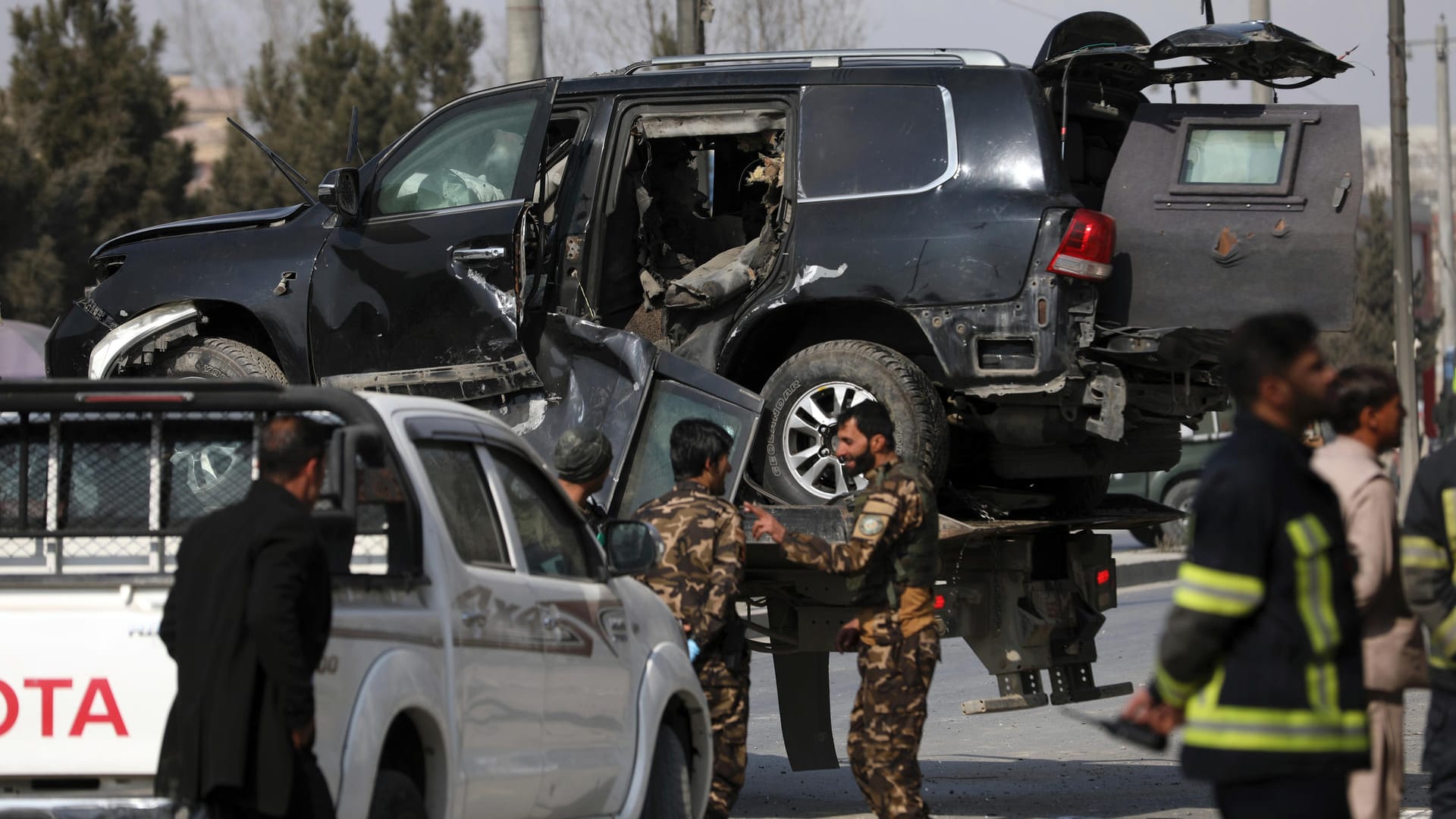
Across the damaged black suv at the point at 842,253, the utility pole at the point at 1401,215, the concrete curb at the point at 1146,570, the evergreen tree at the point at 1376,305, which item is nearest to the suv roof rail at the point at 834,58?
the damaged black suv at the point at 842,253

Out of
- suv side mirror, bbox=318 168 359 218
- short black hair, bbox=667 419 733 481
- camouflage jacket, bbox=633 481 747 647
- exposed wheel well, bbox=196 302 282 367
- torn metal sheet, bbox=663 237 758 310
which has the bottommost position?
camouflage jacket, bbox=633 481 747 647

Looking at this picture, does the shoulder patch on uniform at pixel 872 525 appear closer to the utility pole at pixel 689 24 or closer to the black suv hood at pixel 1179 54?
the black suv hood at pixel 1179 54

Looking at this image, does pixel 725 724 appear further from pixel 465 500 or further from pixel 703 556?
pixel 465 500

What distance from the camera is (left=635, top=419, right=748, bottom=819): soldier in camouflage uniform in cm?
709

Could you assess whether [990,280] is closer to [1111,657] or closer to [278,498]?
[278,498]

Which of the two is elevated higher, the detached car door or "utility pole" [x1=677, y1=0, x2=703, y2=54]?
"utility pole" [x1=677, y1=0, x2=703, y2=54]

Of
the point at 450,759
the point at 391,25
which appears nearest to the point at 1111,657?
the point at 450,759

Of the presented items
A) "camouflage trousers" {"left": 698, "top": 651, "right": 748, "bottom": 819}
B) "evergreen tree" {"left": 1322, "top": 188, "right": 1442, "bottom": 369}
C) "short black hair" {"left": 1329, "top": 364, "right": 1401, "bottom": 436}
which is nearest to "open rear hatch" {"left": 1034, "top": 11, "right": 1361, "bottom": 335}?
"camouflage trousers" {"left": 698, "top": 651, "right": 748, "bottom": 819}

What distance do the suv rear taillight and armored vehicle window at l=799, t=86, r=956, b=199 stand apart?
1.97 ft

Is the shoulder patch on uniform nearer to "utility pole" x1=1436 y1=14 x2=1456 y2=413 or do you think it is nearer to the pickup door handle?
the pickup door handle

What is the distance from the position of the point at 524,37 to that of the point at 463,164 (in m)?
5.29

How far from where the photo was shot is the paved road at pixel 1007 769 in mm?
8945

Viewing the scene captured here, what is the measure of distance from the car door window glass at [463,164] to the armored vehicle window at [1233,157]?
2.82 meters

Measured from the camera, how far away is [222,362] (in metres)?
9.01
